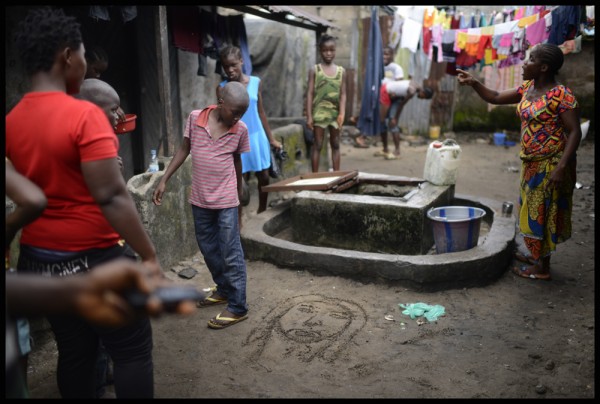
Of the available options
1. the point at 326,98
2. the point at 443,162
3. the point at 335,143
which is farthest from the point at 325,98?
the point at 443,162

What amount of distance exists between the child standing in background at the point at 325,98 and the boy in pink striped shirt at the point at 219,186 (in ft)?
11.3

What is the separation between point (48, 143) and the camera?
6.39 ft

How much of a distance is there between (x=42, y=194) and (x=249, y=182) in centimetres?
481

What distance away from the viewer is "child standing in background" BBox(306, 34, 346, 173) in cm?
695

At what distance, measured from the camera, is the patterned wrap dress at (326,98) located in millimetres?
6992

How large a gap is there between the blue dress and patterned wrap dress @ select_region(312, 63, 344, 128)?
161 centimetres

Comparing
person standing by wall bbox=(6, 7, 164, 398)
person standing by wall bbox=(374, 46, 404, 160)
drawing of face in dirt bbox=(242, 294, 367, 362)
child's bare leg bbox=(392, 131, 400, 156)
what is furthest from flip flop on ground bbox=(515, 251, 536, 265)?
child's bare leg bbox=(392, 131, 400, 156)

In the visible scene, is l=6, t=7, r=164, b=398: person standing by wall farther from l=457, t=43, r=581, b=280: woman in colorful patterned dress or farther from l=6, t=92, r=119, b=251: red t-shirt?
l=457, t=43, r=581, b=280: woman in colorful patterned dress

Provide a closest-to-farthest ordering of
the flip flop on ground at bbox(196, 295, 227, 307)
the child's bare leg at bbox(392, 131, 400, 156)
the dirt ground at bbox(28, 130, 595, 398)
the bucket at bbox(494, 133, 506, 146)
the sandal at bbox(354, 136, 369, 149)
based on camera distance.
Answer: the dirt ground at bbox(28, 130, 595, 398) < the flip flop on ground at bbox(196, 295, 227, 307) < the child's bare leg at bbox(392, 131, 400, 156) < the sandal at bbox(354, 136, 369, 149) < the bucket at bbox(494, 133, 506, 146)

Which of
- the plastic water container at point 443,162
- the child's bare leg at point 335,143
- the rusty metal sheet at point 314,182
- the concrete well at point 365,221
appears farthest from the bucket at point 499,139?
the concrete well at point 365,221

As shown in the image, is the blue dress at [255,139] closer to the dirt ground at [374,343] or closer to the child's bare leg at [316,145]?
the dirt ground at [374,343]

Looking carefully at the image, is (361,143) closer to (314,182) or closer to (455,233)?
(314,182)

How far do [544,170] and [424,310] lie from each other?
1.49 m

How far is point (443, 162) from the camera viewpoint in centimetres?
567
